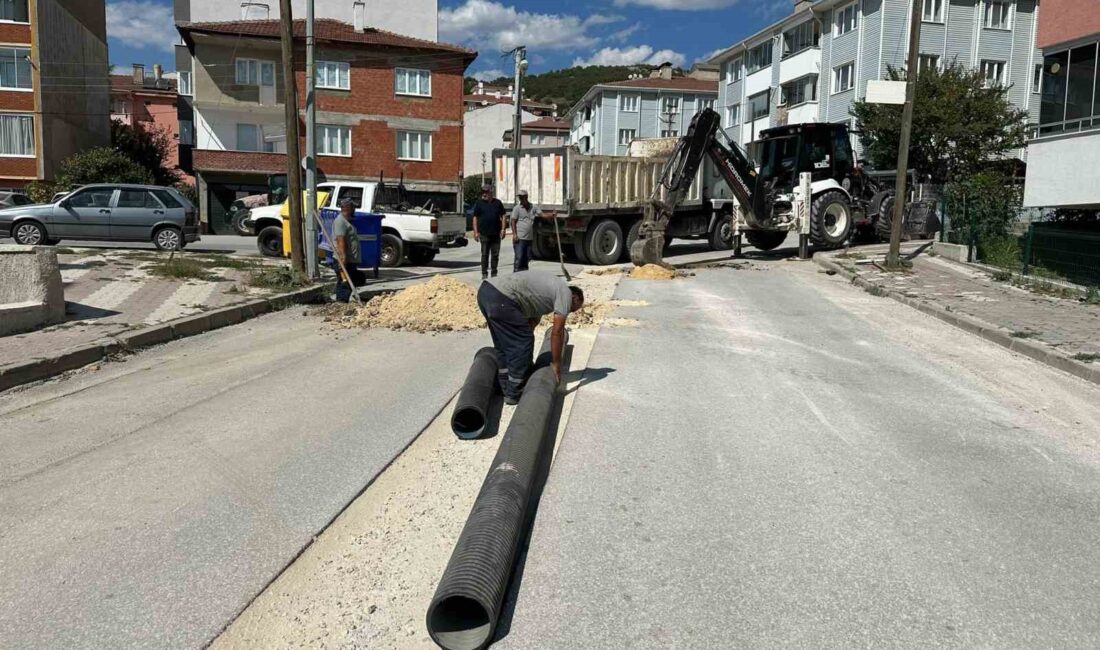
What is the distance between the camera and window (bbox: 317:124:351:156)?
42906mm

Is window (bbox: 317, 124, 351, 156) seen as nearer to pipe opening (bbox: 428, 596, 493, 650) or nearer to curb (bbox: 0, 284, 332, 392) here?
curb (bbox: 0, 284, 332, 392)

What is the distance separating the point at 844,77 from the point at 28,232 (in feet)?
118

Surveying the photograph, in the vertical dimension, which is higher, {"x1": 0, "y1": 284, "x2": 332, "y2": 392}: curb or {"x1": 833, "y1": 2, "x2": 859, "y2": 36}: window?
{"x1": 833, "y1": 2, "x2": 859, "y2": 36}: window

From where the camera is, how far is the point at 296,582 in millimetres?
3926

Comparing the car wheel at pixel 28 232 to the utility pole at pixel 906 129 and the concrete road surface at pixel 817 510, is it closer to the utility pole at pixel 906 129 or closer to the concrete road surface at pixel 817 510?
the concrete road surface at pixel 817 510

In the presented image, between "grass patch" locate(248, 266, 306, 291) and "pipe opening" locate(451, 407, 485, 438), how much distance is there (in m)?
8.97

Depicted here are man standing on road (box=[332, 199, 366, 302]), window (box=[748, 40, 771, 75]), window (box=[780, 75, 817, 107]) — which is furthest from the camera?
window (box=[748, 40, 771, 75])

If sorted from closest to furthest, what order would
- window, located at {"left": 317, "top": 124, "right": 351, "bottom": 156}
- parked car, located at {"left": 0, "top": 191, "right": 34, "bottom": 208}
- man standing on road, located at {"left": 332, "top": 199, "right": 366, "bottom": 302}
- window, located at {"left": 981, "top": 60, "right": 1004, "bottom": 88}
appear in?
man standing on road, located at {"left": 332, "top": 199, "right": 366, "bottom": 302}, parked car, located at {"left": 0, "top": 191, "right": 34, "bottom": 208}, window, located at {"left": 981, "top": 60, "right": 1004, "bottom": 88}, window, located at {"left": 317, "top": 124, "right": 351, "bottom": 156}

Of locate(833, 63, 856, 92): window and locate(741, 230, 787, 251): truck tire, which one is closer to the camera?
locate(741, 230, 787, 251): truck tire

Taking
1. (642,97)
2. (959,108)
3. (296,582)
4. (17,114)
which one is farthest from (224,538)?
(642,97)

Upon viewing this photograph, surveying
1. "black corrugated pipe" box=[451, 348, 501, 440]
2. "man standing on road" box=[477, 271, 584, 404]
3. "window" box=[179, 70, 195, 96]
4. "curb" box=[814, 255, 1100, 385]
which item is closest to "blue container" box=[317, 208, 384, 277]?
"curb" box=[814, 255, 1100, 385]

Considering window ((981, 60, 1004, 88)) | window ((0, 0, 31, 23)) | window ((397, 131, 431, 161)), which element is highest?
window ((0, 0, 31, 23))

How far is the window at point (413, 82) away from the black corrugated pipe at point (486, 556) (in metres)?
41.6

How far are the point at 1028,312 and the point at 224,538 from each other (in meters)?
12.1
